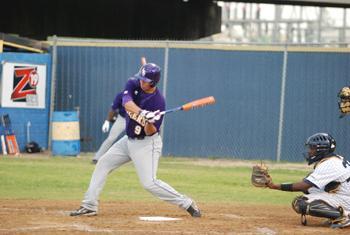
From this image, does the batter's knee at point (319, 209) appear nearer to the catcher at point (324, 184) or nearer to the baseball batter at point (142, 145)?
the catcher at point (324, 184)

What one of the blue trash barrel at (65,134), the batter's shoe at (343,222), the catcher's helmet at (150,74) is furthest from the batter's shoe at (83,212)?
the blue trash barrel at (65,134)

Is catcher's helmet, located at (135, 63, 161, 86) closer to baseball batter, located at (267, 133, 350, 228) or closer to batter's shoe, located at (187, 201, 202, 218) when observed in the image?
batter's shoe, located at (187, 201, 202, 218)

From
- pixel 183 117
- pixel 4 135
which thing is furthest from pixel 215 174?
pixel 4 135

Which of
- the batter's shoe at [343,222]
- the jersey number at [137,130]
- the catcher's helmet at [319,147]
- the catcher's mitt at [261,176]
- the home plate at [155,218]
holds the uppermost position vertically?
the jersey number at [137,130]

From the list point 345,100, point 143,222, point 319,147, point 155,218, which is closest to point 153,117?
point 143,222

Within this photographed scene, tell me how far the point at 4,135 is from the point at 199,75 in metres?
4.86

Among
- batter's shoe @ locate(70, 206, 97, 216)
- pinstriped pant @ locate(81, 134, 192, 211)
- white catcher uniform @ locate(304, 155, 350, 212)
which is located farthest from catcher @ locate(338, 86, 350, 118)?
batter's shoe @ locate(70, 206, 97, 216)

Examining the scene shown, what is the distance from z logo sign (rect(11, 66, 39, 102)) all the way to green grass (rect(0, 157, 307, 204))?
208 cm

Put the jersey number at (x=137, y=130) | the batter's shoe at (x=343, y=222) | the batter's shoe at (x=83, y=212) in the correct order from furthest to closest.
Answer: the batter's shoe at (x=83, y=212), the jersey number at (x=137, y=130), the batter's shoe at (x=343, y=222)

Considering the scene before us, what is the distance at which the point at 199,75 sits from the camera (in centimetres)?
1977

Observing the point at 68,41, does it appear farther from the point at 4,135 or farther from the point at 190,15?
the point at 190,15

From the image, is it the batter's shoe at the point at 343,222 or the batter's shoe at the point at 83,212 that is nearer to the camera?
the batter's shoe at the point at 343,222

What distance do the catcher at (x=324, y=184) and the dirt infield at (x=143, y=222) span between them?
20 cm

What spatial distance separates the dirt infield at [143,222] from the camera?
8945mm
